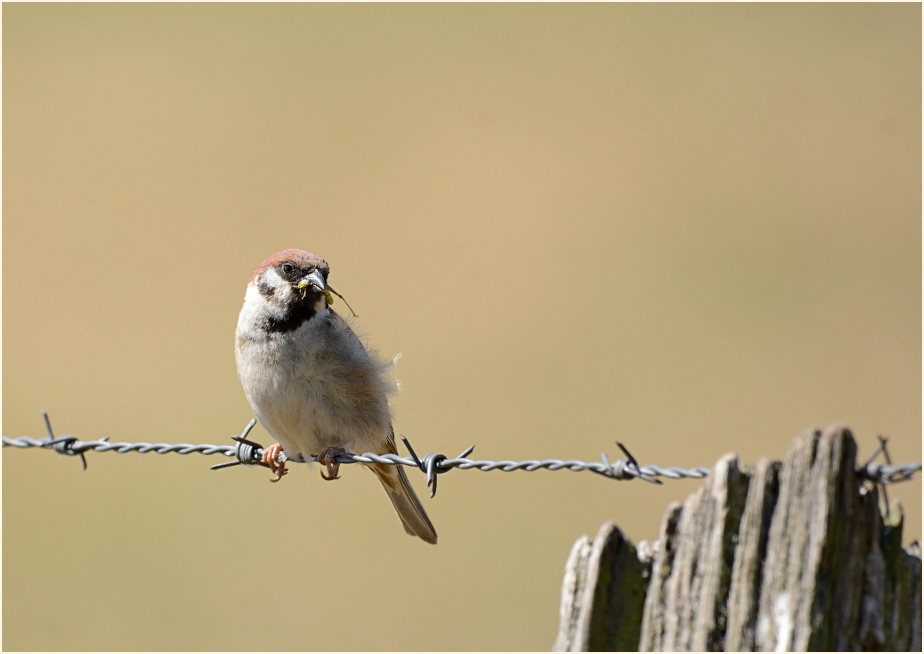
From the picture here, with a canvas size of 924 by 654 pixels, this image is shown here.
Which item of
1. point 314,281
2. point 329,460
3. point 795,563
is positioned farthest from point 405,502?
point 795,563

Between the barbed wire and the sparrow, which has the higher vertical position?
the sparrow

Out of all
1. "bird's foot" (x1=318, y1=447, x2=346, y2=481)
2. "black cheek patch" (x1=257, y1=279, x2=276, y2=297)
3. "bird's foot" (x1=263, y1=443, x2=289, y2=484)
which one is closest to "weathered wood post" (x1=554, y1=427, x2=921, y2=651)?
"bird's foot" (x1=318, y1=447, x2=346, y2=481)

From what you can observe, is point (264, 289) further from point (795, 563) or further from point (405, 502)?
point (795, 563)

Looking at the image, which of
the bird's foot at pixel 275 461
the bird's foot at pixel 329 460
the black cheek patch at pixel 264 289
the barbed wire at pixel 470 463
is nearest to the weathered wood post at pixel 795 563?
the barbed wire at pixel 470 463

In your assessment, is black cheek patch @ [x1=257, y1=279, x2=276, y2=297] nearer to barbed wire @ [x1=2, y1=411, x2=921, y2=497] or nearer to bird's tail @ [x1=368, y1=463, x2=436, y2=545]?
barbed wire @ [x1=2, y1=411, x2=921, y2=497]

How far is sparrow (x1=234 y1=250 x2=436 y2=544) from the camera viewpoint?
4359mm

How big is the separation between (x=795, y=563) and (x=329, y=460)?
2.54 metres

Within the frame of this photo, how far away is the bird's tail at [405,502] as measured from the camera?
15.0 feet

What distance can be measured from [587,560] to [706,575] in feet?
0.97

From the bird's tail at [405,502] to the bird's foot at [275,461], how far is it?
42cm

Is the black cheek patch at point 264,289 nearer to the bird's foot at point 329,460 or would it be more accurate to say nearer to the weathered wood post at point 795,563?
the bird's foot at point 329,460

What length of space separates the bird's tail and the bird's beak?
86 centimetres

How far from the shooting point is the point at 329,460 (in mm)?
4336

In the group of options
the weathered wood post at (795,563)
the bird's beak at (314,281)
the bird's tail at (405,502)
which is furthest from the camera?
the bird's tail at (405,502)
